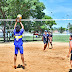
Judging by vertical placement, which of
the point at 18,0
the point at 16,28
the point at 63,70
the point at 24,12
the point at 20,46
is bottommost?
the point at 63,70

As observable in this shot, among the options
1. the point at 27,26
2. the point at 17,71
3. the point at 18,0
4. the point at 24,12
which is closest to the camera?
the point at 17,71

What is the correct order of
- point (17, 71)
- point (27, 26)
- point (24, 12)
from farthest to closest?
point (27, 26) < point (24, 12) < point (17, 71)

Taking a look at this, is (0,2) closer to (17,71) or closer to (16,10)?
(16,10)

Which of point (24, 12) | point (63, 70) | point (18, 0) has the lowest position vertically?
point (63, 70)

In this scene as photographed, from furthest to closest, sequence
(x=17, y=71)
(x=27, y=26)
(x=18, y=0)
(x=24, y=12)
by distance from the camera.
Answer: (x=27, y=26) < (x=24, y=12) < (x=18, y=0) < (x=17, y=71)

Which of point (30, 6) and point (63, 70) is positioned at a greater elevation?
point (30, 6)

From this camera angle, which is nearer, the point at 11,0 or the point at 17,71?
the point at 17,71

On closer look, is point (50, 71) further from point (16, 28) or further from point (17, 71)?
point (16, 28)

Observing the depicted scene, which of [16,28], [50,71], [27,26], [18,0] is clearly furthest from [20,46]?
[27,26]

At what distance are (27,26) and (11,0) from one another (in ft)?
26.8

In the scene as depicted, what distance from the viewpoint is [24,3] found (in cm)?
A: 2456

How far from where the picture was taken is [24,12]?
25.7m

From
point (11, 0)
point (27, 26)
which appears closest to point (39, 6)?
point (27, 26)

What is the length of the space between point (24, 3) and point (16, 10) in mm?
1612
